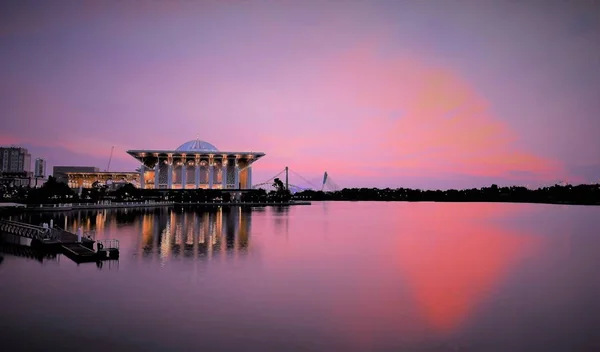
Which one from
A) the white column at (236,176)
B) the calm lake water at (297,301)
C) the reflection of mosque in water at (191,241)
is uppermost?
the white column at (236,176)

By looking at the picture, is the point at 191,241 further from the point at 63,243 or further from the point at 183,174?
the point at 183,174

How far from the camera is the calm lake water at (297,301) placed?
1184cm

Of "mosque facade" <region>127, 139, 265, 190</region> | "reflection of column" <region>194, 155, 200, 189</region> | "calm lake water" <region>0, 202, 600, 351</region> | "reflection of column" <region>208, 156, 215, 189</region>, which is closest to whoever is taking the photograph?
"calm lake water" <region>0, 202, 600, 351</region>

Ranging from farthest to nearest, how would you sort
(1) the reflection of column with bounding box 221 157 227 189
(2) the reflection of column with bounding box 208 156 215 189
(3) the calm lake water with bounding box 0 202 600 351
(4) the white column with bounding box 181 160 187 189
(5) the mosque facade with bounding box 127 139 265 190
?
(1) the reflection of column with bounding box 221 157 227 189 < (2) the reflection of column with bounding box 208 156 215 189 < (4) the white column with bounding box 181 160 187 189 < (5) the mosque facade with bounding box 127 139 265 190 < (3) the calm lake water with bounding box 0 202 600 351

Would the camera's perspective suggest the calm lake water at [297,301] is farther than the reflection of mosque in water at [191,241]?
No

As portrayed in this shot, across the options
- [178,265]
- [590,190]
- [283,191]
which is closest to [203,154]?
[283,191]

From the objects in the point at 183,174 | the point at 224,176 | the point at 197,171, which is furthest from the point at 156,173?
the point at 224,176

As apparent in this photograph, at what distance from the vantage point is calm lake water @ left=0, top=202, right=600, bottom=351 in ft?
38.9

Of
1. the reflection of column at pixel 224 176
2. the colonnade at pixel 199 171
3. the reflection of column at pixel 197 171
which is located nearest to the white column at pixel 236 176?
the colonnade at pixel 199 171

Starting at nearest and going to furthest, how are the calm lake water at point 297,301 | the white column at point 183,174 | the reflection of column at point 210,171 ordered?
the calm lake water at point 297,301
the white column at point 183,174
the reflection of column at point 210,171

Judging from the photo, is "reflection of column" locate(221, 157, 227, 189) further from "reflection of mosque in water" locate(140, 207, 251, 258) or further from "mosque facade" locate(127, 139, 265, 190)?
"reflection of mosque in water" locate(140, 207, 251, 258)

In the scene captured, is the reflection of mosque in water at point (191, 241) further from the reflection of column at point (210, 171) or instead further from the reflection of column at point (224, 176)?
the reflection of column at point (224, 176)

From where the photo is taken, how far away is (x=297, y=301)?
1582 cm

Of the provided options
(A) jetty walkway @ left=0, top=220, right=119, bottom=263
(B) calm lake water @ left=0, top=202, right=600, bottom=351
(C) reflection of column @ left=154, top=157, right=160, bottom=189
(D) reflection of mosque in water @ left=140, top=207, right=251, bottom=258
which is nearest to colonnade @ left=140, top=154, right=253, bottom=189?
(C) reflection of column @ left=154, top=157, right=160, bottom=189
